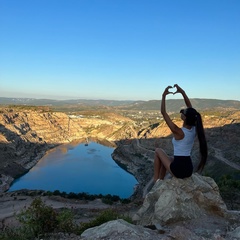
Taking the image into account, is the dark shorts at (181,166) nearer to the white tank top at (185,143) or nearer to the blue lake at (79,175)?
the white tank top at (185,143)

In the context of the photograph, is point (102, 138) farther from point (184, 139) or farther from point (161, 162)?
point (184, 139)

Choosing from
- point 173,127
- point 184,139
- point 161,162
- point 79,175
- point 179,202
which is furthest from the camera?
point 79,175

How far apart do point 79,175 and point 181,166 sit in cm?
5540

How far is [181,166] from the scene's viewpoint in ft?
17.5

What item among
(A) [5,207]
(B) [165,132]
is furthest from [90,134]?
(A) [5,207]

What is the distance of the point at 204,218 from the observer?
5582 millimetres

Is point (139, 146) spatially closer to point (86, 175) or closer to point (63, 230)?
point (86, 175)

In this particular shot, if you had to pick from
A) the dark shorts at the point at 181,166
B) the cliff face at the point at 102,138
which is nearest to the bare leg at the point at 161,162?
the dark shorts at the point at 181,166

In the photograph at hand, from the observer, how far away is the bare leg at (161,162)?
18.3ft

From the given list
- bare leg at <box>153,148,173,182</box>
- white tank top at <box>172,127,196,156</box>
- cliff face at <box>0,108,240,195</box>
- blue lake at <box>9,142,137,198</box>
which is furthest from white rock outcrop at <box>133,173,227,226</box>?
blue lake at <box>9,142,137,198</box>

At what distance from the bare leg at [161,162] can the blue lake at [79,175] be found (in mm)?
41743

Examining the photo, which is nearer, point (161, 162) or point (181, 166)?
point (181, 166)

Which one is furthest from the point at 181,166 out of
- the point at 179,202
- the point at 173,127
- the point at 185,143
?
the point at 173,127

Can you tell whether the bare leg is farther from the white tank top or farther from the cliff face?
the cliff face
